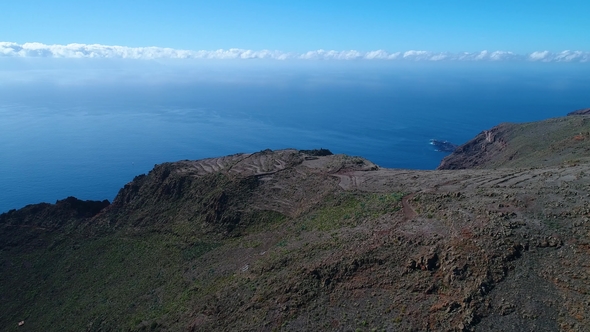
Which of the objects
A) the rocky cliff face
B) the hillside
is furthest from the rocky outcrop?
the rocky cliff face

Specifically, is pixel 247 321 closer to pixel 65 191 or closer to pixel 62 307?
pixel 62 307

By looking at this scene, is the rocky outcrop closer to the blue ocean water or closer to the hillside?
the hillside

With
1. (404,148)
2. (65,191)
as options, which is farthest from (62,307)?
(404,148)

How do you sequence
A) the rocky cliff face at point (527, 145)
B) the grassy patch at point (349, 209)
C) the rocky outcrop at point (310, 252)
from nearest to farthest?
the rocky outcrop at point (310, 252), the grassy patch at point (349, 209), the rocky cliff face at point (527, 145)

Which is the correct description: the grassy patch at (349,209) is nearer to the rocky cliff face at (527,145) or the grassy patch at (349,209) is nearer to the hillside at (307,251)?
the hillside at (307,251)

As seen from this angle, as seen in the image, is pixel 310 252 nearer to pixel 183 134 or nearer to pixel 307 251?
pixel 307 251

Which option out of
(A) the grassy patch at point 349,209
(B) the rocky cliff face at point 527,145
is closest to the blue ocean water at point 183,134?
(B) the rocky cliff face at point 527,145

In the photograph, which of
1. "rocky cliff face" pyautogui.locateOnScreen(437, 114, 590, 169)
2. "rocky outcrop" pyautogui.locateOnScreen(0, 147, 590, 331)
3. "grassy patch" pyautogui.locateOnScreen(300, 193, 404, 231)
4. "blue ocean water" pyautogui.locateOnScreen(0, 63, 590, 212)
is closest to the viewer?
"rocky outcrop" pyautogui.locateOnScreen(0, 147, 590, 331)

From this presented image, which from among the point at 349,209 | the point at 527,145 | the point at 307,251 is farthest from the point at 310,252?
the point at 527,145

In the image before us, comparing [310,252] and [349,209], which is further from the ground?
[349,209]
